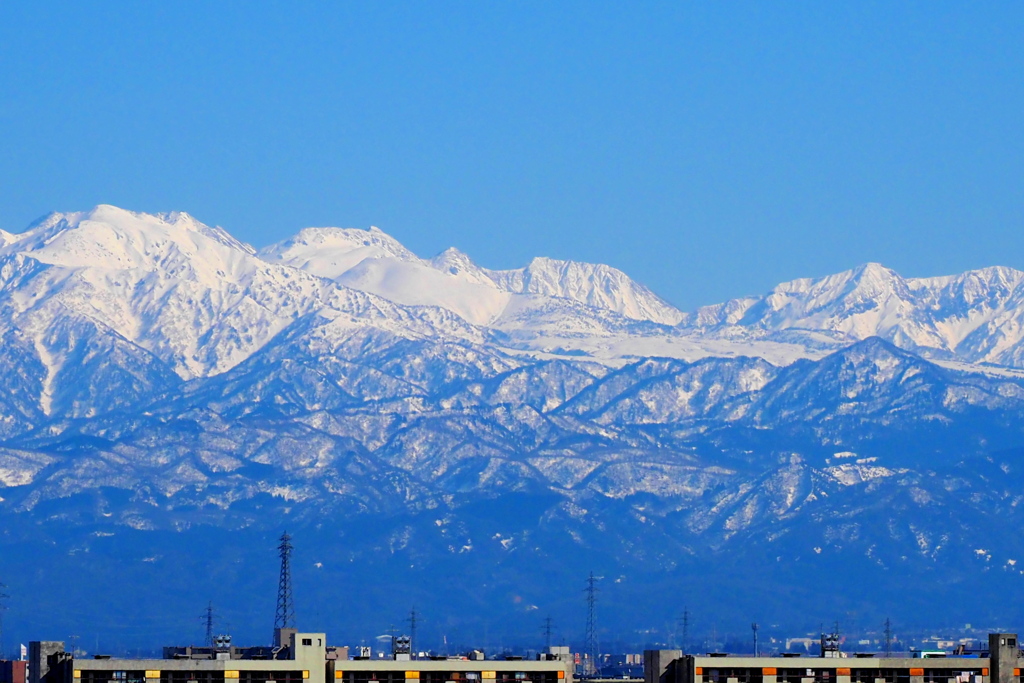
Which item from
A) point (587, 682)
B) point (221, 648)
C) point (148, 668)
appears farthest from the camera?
point (587, 682)

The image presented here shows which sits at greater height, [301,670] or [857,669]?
[301,670]

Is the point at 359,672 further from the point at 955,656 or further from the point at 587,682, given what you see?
the point at 587,682

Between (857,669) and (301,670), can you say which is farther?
(857,669)

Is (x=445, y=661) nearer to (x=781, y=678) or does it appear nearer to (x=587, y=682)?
(x=781, y=678)

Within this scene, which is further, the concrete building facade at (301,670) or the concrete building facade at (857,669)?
the concrete building facade at (301,670)

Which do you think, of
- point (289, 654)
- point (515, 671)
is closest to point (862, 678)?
point (515, 671)

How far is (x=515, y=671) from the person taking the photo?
11988 centimetres

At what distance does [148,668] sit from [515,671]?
15826 millimetres

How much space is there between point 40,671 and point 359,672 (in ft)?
48.5

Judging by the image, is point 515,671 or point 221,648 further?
point 221,648

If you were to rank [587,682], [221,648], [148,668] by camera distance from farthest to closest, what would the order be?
1. [587,682]
2. [221,648]
3. [148,668]

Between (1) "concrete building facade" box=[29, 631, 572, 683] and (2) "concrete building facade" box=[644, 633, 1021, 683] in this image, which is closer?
(2) "concrete building facade" box=[644, 633, 1021, 683]

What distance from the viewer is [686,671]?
115875 millimetres

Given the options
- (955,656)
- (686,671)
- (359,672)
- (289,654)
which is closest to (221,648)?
(289,654)
